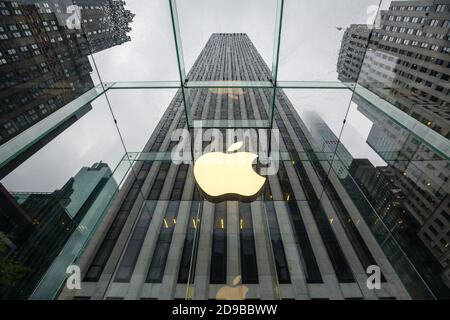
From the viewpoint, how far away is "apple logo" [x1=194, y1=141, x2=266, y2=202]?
4.17m

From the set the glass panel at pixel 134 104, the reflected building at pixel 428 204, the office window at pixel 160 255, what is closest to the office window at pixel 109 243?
the office window at pixel 160 255

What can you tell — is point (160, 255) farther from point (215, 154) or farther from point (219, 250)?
point (215, 154)

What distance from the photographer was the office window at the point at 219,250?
946 cm

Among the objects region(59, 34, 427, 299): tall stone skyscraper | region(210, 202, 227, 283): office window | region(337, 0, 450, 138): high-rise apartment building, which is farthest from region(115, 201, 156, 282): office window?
region(337, 0, 450, 138): high-rise apartment building

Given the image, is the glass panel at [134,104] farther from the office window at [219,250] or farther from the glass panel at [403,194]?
the office window at [219,250]

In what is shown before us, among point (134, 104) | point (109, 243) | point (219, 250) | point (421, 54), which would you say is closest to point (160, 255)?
point (219, 250)

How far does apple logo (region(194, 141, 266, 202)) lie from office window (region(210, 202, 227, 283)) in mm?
4971

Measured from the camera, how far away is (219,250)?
10086 millimetres

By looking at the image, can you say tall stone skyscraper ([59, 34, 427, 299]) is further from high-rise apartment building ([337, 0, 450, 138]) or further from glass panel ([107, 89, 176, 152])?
high-rise apartment building ([337, 0, 450, 138])

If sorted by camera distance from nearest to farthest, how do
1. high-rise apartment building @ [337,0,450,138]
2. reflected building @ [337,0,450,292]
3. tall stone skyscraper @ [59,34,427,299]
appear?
1. tall stone skyscraper @ [59,34,427,299]
2. high-rise apartment building @ [337,0,450,138]
3. reflected building @ [337,0,450,292]

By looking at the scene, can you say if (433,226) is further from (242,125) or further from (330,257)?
(242,125)

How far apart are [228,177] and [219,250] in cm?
742


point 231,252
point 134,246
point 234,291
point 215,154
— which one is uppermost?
point 134,246

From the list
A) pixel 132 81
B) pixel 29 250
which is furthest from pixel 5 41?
pixel 132 81
